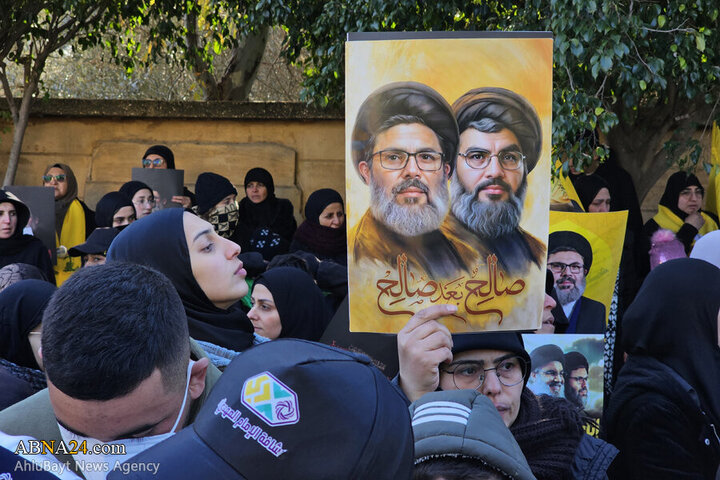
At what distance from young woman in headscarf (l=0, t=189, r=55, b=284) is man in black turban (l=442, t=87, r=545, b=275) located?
12.3 feet

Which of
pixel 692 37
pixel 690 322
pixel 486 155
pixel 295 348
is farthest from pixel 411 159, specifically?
pixel 692 37

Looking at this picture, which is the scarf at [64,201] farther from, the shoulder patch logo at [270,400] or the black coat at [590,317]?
the shoulder patch logo at [270,400]

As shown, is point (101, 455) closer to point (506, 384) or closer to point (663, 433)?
point (506, 384)

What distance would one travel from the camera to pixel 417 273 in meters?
2.80

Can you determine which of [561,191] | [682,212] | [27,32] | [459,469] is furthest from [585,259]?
[27,32]

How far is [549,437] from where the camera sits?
261 centimetres

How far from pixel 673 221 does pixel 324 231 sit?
260 centimetres

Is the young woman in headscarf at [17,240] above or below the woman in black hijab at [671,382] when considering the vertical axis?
above

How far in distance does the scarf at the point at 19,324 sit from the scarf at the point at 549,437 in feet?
5.61

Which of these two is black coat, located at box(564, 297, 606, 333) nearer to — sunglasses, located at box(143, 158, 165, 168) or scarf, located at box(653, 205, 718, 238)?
scarf, located at box(653, 205, 718, 238)

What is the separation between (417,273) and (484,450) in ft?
4.09

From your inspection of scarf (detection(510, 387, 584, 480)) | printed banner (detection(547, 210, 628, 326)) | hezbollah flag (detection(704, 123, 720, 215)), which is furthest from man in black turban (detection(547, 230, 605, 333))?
hezbollah flag (detection(704, 123, 720, 215))

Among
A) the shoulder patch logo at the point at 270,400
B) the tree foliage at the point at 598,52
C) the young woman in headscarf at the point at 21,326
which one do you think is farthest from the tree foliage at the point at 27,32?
the shoulder patch logo at the point at 270,400

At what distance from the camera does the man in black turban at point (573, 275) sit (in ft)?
14.3
